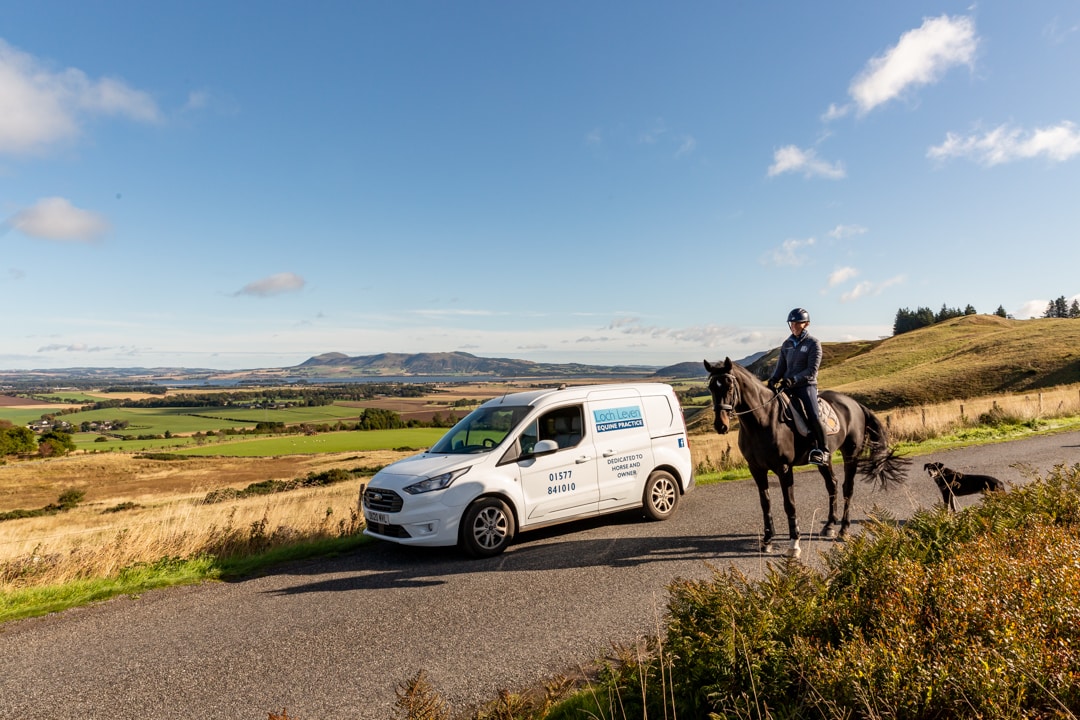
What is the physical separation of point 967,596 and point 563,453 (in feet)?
19.9

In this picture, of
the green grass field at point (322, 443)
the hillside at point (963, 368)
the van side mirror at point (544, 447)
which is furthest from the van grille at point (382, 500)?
the green grass field at point (322, 443)

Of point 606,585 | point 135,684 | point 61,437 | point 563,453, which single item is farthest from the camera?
point 61,437

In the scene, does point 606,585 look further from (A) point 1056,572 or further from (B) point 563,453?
(A) point 1056,572

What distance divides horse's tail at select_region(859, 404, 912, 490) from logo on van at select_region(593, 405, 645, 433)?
11.2ft

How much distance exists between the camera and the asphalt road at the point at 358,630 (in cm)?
437

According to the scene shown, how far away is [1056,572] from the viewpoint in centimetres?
322

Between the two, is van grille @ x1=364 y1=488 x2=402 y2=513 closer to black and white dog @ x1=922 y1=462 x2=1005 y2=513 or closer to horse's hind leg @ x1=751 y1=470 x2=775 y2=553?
horse's hind leg @ x1=751 y1=470 x2=775 y2=553

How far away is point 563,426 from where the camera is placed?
30.1ft

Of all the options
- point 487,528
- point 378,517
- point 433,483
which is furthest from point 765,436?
point 378,517

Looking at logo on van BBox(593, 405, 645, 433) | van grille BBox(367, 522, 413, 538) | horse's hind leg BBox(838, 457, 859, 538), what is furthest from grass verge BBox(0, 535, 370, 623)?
horse's hind leg BBox(838, 457, 859, 538)

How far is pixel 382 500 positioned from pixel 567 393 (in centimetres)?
326

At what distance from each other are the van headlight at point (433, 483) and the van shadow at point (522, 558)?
0.96 m

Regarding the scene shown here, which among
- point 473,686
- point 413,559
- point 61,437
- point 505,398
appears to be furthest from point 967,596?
point 61,437

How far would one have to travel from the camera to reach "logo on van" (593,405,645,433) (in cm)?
941
